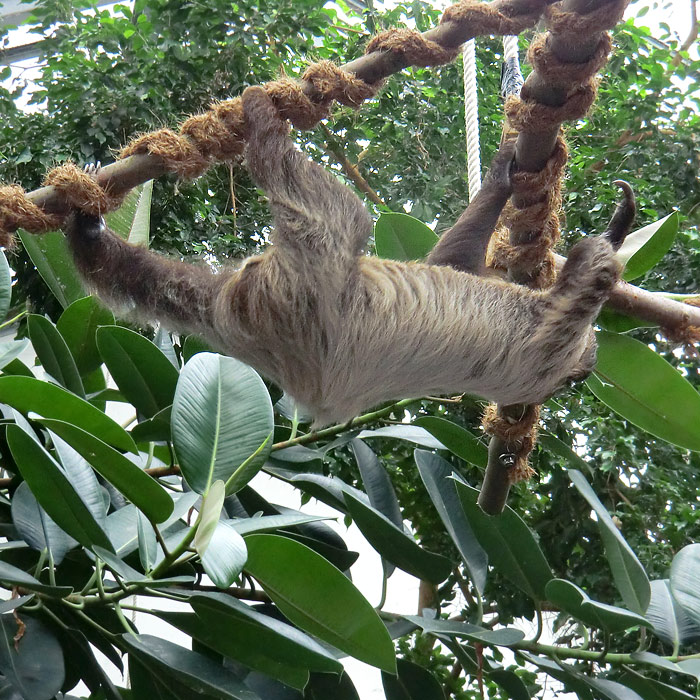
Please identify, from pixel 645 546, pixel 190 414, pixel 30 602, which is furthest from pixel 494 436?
pixel 645 546

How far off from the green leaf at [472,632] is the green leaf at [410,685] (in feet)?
0.67

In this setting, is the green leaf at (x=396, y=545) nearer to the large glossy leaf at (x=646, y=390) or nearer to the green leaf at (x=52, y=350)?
the large glossy leaf at (x=646, y=390)

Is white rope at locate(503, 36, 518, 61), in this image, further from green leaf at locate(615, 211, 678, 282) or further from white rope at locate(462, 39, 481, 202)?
green leaf at locate(615, 211, 678, 282)

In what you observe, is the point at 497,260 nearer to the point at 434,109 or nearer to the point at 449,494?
the point at 449,494

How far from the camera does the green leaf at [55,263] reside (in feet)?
8.80

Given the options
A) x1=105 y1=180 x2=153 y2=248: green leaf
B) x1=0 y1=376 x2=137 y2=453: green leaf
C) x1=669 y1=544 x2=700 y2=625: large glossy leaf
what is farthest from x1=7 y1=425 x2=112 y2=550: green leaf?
x1=669 y1=544 x2=700 y2=625: large glossy leaf

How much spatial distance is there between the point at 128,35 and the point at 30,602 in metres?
3.72

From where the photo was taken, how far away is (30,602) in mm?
1964

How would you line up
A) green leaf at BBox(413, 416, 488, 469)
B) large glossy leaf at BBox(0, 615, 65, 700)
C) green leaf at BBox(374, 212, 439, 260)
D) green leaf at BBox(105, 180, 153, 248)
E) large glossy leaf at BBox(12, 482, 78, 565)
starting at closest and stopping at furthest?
large glossy leaf at BBox(0, 615, 65, 700)
large glossy leaf at BBox(12, 482, 78, 565)
green leaf at BBox(413, 416, 488, 469)
green leaf at BBox(374, 212, 439, 260)
green leaf at BBox(105, 180, 153, 248)

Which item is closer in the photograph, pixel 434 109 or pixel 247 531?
pixel 247 531

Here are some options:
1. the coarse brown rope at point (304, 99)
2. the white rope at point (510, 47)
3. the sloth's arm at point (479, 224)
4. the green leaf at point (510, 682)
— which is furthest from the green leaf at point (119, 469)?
the white rope at point (510, 47)

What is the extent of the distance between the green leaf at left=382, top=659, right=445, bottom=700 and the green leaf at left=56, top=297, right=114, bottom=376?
1438 millimetres

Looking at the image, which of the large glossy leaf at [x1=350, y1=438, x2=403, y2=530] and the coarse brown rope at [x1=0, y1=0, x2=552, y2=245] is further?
the large glossy leaf at [x1=350, y1=438, x2=403, y2=530]

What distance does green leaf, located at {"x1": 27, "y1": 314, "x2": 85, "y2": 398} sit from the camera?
234 centimetres
